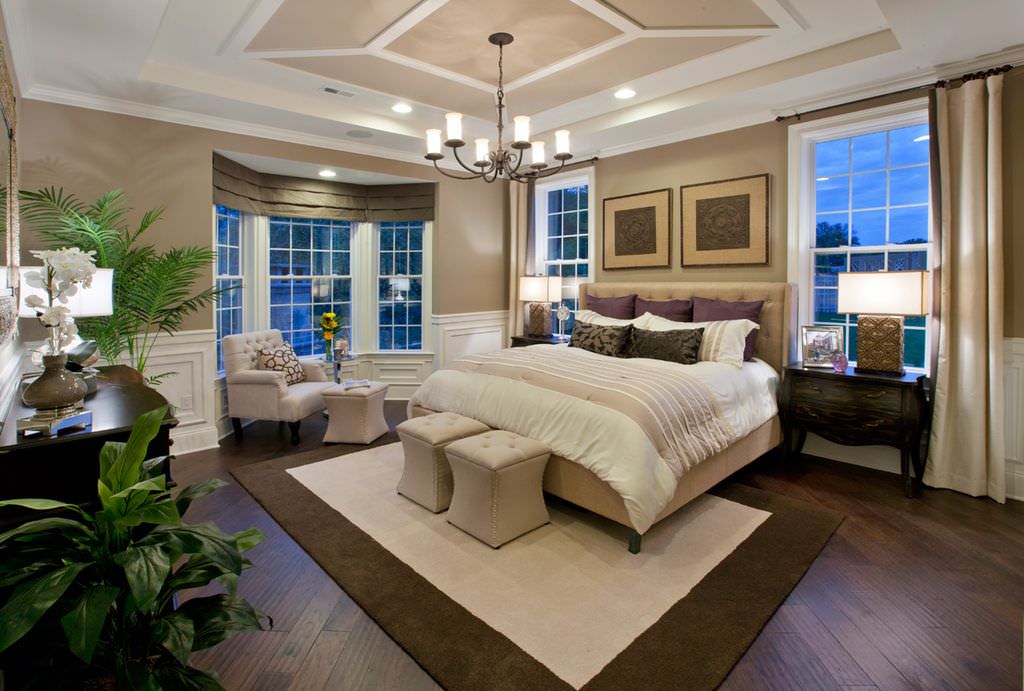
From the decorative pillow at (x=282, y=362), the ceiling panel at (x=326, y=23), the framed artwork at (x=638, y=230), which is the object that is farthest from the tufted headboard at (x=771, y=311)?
the decorative pillow at (x=282, y=362)

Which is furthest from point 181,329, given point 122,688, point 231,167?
point 122,688

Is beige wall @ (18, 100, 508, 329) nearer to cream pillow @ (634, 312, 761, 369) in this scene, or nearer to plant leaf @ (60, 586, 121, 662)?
cream pillow @ (634, 312, 761, 369)

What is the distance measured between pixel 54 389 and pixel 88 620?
1179mm

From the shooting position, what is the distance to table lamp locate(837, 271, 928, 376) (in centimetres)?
343

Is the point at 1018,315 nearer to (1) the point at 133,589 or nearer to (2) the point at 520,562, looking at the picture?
(2) the point at 520,562

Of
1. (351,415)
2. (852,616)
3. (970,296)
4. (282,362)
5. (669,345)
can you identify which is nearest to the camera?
(852,616)

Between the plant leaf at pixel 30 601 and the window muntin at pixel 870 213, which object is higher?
the window muntin at pixel 870 213

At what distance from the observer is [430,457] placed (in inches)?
124

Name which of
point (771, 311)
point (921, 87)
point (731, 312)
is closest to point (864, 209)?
point (921, 87)

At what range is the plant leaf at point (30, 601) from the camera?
105 cm

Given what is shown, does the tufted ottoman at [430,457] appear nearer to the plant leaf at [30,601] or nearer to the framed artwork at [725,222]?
the plant leaf at [30,601]

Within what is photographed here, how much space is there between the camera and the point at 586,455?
9.32ft

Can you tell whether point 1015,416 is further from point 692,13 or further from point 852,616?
point 692,13

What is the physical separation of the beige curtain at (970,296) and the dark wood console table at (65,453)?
4.16 metres
